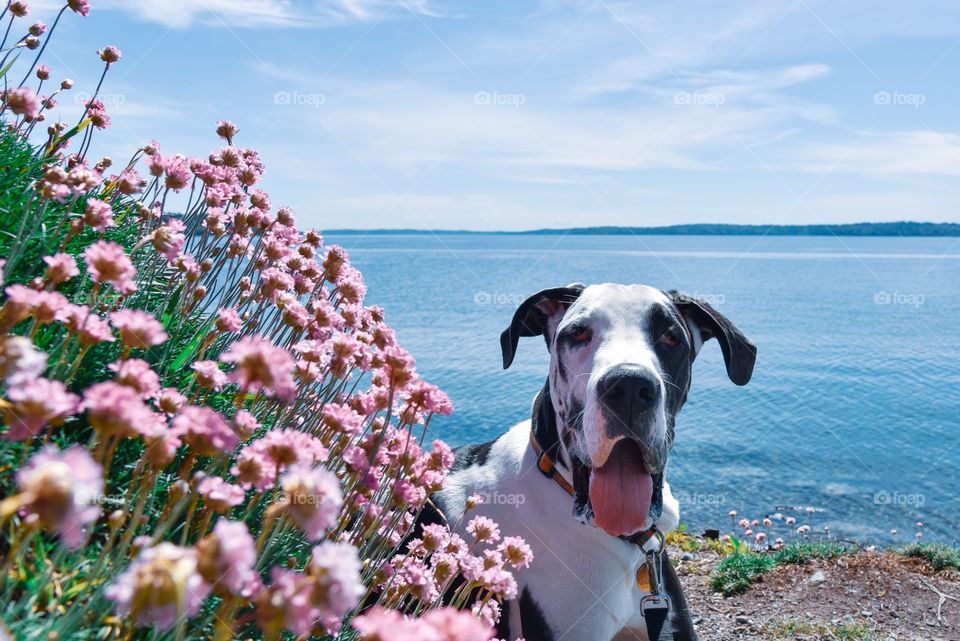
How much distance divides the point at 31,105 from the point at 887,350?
36371 millimetres

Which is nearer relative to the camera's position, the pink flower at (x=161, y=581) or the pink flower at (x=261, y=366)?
the pink flower at (x=161, y=581)

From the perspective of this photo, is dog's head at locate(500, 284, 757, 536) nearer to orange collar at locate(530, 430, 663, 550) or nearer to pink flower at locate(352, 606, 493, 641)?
orange collar at locate(530, 430, 663, 550)

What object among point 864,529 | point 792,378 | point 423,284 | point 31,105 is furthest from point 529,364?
point 423,284

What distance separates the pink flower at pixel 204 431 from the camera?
1.26 m

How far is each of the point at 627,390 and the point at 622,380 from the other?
56mm

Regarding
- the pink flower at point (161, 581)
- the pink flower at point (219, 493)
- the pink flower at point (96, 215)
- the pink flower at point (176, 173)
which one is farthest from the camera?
the pink flower at point (176, 173)

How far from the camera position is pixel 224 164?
3215mm

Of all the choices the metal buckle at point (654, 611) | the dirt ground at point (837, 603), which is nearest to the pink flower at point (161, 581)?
the metal buckle at point (654, 611)

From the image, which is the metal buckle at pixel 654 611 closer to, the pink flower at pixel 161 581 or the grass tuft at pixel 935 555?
the pink flower at pixel 161 581

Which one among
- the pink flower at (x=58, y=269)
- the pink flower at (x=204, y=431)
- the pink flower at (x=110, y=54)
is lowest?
the pink flower at (x=204, y=431)

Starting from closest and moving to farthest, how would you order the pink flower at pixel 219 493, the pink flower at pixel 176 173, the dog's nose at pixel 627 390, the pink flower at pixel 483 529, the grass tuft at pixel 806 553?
the pink flower at pixel 219 493
the pink flower at pixel 483 529
the pink flower at pixel 176 173
the dog's nose at pixel 627 390
the grass tuft at pixel 806 553

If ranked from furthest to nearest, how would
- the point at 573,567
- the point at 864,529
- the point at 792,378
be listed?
the point at 792,378
the point at 864,529
the point at 573,567

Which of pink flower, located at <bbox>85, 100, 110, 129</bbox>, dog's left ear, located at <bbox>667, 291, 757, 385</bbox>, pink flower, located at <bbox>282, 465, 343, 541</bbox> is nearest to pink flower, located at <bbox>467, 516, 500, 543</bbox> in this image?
pink flower, located at <bbox>282, 465, 343, 541</bbox>

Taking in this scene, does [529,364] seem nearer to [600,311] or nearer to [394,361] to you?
[600,311]
